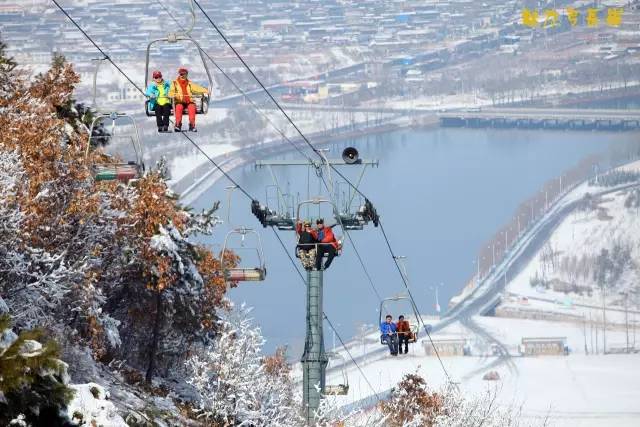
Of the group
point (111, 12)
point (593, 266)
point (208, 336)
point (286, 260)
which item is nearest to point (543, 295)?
point (593, 266)

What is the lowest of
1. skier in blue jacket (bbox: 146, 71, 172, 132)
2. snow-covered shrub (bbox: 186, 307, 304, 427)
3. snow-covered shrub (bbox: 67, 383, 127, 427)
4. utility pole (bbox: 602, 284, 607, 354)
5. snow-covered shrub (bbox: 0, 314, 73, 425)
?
utility pole (bbox: 602, 284, 607, 354)

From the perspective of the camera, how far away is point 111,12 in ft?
547

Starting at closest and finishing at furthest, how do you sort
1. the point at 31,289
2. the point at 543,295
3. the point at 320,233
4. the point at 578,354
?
the point at 31,289 < the point at 320,233 < the point at 578,354 < the point at 543,295

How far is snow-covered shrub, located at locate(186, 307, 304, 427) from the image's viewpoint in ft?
56.9

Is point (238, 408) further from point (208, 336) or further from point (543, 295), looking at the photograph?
point (543, 295)

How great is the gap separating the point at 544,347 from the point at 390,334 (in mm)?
53303

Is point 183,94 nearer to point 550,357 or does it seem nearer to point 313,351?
point 313,351

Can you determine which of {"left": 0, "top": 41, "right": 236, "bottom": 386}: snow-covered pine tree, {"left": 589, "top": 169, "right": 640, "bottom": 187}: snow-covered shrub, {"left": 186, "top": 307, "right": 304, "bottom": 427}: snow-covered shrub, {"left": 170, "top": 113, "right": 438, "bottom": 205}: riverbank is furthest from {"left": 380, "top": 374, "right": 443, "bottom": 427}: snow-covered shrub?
{"left": 589, "top": 169, "right": 640, "bottom": 187}: snow-covered shrub

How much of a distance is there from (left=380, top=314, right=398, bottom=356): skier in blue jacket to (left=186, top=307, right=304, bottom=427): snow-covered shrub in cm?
120

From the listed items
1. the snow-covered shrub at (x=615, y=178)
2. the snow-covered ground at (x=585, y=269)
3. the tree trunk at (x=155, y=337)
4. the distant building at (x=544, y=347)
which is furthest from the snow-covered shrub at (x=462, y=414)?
the snow-covered shrub at (x=615, y=178)

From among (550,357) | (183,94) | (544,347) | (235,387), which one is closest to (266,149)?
(544,347)

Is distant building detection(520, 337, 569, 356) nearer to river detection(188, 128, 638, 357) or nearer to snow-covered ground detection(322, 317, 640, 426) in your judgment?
snow-covered ground detection(322, 317, 640, 426)

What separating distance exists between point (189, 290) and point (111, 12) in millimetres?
149912

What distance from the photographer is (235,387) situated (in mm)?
17594
